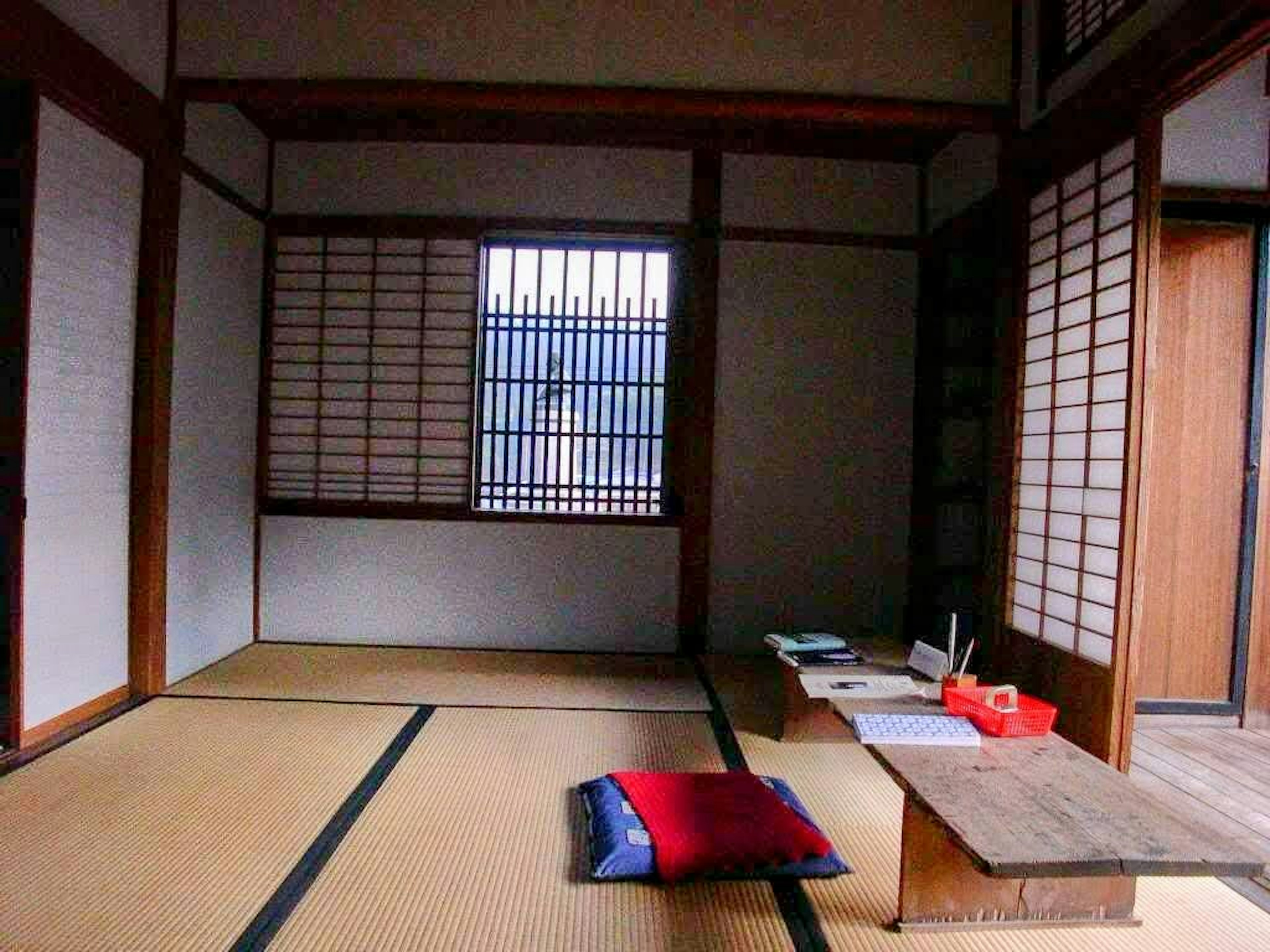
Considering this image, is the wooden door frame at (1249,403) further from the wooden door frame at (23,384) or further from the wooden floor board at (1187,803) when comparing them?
the wooden door frame at (23,384)

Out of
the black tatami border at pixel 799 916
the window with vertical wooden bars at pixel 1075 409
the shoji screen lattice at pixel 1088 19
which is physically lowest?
the black tatami border at pixel 799 916

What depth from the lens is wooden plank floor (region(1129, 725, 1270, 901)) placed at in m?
2.63

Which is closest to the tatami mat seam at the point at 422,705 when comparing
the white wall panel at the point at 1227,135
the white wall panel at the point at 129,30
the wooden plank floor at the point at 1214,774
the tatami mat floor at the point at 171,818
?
the tatami mat floor at the point at 171,818

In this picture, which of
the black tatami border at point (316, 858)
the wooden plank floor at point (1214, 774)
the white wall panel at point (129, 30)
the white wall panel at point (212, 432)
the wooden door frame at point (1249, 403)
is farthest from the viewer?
the white wall panel at point (212, 432)

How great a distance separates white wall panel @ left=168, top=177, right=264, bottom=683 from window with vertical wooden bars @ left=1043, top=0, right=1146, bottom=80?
3566 mm

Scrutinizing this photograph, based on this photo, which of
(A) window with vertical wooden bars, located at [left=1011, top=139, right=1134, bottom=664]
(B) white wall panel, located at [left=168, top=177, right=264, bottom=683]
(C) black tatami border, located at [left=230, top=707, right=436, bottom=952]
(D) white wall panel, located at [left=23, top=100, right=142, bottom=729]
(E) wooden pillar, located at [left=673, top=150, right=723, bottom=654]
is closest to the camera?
(C) black tatami border, located at [left=230, top=707, right=436, bottom=952]

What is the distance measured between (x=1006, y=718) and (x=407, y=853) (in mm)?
1593

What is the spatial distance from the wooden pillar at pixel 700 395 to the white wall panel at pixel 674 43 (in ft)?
4.00

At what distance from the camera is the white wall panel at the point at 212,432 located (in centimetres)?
378

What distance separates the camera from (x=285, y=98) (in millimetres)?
3516

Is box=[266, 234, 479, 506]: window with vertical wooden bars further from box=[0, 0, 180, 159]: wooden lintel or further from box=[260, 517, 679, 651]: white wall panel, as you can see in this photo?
box=[0, 0, 180, 159]: wooden lintel

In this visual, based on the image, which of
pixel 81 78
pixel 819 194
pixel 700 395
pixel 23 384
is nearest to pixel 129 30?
pixel 81 78

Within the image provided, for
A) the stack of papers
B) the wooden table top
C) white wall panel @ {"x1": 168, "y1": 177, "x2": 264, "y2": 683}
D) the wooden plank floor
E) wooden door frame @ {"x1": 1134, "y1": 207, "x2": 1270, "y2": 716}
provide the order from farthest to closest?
white wall panel @ {"x1": 168, "y1": 177, "x2": 264, "y2": 683}
wooden door frame @ {"x1": 1134, "y1": 207, "x2": 1270, "y2": 716}
the wooden plank floor
the stack of papers
the wooden table top

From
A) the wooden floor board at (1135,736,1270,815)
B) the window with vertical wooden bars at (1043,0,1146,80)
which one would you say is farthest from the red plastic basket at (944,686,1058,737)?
the window with vertical wooden bars at (1043,0,1146,80)
